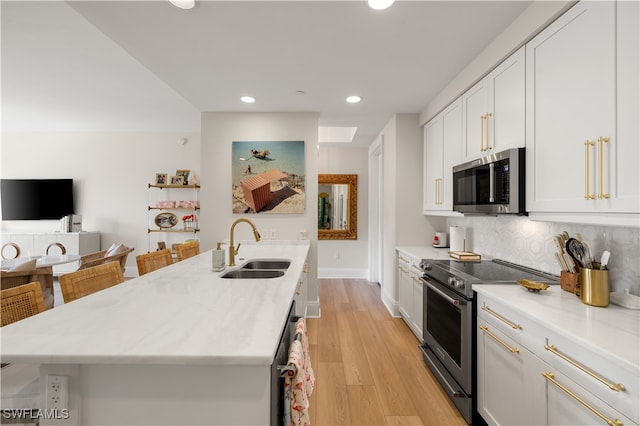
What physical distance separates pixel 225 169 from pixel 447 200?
261 cm

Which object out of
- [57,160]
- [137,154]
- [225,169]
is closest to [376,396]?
[225,169]

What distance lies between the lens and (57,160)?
564 cm

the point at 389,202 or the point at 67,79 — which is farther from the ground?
the point at 67,79

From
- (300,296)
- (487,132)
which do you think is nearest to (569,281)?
(487,132)

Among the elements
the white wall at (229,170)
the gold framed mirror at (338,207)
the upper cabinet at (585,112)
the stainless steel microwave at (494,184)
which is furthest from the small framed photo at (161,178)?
the upper cabinet at (585,112)

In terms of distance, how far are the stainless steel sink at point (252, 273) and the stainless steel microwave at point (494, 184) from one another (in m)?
1.59

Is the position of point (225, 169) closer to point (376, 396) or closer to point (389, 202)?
point (389, 202)

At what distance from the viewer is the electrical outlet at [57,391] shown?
2.81 feet

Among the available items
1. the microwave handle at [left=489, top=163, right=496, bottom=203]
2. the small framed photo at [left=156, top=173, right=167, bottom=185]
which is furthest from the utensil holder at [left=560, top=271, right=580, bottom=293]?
the small framed photo at [left=156, top=173, right=167, bottom=185]

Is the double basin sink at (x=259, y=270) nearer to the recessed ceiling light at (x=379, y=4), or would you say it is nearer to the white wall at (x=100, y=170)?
the recessed ceiling light at (x=379, y=4)

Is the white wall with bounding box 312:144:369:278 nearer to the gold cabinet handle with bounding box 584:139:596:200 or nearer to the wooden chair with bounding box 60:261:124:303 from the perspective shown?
the wooden chair with bounding box 60:261:124:303

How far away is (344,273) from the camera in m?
5.69

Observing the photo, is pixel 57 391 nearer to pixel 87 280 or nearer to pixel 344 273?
pixel 87 280

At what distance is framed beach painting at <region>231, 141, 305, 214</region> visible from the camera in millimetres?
3705
